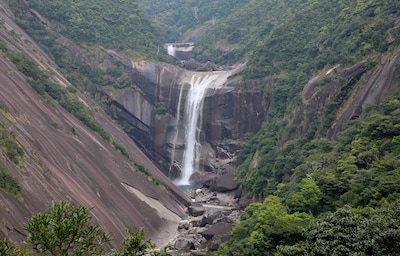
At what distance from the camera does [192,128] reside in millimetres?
54844

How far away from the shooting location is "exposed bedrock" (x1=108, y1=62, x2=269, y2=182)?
171ft

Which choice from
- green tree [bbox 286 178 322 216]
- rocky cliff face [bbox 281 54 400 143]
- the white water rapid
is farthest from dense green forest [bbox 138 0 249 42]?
green tree [bbox 286 178 322 216]

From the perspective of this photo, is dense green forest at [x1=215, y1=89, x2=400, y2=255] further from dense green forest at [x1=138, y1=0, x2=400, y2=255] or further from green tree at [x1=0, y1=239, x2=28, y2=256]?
green tree at [x1=0, y1=239, x2=28, y2=256]

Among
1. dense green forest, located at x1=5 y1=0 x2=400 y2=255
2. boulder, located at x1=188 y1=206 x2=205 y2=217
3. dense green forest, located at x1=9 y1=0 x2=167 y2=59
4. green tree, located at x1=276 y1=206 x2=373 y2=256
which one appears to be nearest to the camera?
green tree, located at x1=276 y1=206 x2=373 y2=256

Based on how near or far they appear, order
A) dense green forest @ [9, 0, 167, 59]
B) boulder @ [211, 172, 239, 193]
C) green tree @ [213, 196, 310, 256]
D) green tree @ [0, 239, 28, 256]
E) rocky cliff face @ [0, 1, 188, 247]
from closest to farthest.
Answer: green tree @ [0, 239, 28, 256], green tree @ [213, 196, 310, 256], rocky cliff face @ [0, 1, 188, 247], boulder @ [211, 172, 239, 193], dense green forest @ [9, 0, 167, 59]

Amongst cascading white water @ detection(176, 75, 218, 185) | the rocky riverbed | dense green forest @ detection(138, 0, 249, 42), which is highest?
dense green forest @ detection(138, 0, 249, 42)

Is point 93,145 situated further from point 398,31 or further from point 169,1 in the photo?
point 169,1

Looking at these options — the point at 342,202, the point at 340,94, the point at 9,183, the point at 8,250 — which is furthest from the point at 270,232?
the point at 340,94

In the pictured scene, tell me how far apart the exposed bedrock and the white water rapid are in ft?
1.63

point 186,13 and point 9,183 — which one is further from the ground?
point 186,13

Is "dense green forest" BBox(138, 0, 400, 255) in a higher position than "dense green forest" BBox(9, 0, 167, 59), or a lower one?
lower

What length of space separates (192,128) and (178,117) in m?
2.24

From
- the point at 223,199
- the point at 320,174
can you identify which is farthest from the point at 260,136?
the point at 320,174

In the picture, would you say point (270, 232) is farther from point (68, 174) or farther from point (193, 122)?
point (193, 122)
